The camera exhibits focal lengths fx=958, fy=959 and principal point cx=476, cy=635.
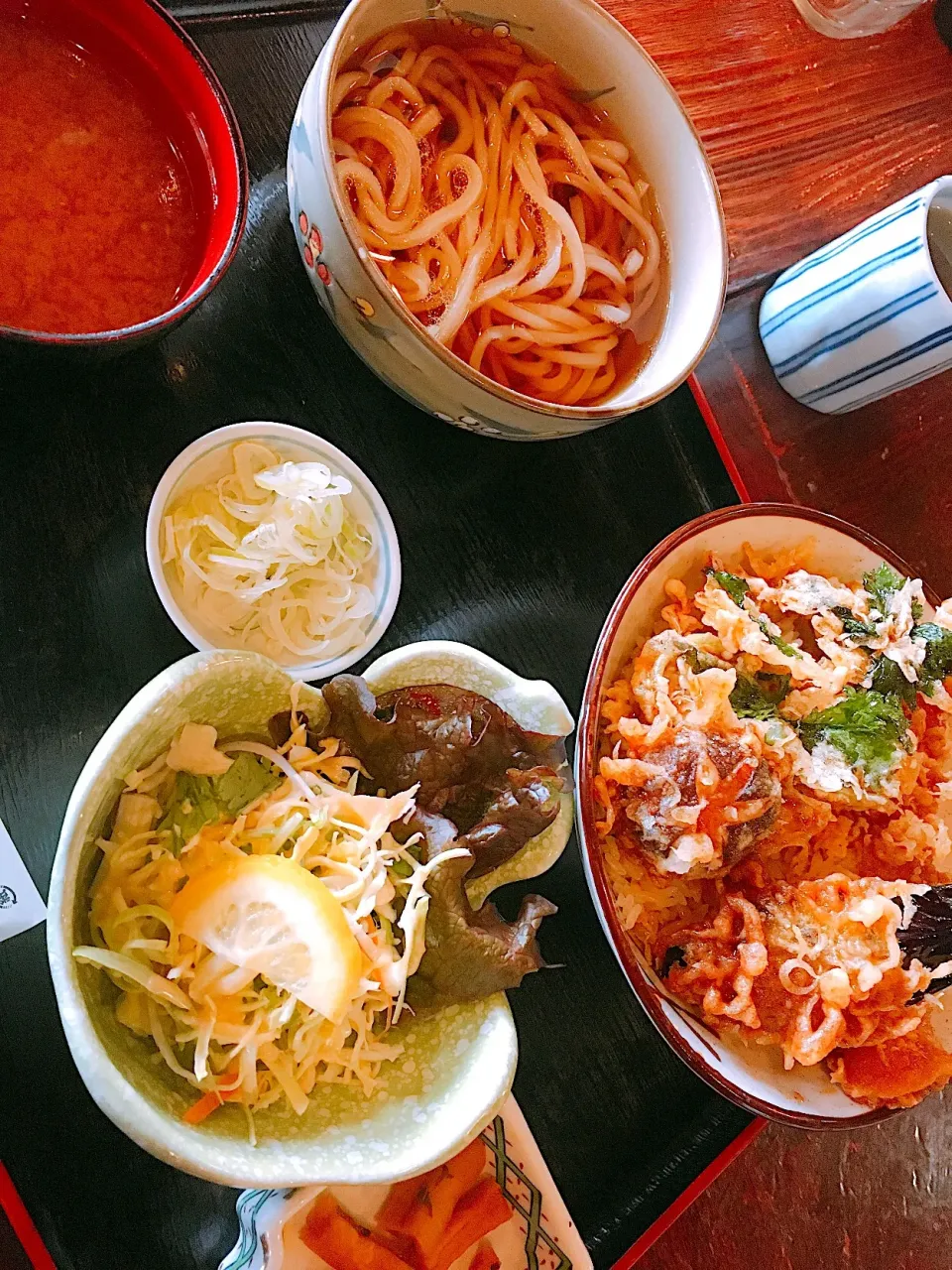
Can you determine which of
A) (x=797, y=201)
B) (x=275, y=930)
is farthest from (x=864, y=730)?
(x=797, y=201)

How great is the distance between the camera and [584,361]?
4.44 feet

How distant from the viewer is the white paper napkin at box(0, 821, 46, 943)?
1.00 meters

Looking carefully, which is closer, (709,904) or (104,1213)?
(104,1213)

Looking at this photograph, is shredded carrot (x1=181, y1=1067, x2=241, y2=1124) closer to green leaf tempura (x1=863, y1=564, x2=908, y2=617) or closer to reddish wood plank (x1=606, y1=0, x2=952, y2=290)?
green leaf tempura (x1=863, y1=564, x2=908, y2=617)

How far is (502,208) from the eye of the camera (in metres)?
1.32

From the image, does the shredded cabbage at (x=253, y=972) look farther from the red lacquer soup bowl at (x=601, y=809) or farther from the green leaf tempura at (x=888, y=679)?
the green leaf tempura at (x=888, y=679)

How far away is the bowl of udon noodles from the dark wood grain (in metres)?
0.14

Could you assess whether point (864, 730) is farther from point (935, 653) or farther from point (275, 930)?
point (275, 930)

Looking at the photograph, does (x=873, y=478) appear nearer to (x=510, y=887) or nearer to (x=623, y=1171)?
(x=510, y=887)

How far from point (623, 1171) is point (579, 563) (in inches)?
33.6

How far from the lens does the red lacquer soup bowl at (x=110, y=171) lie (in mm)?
1052

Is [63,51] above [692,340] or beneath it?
above

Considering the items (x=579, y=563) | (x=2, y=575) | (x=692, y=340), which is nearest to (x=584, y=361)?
(x=692, y=340)

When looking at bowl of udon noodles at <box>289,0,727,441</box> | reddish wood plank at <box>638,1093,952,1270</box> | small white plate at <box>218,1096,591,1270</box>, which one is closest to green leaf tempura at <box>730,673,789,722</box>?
bowl of udon noodles at <box>289,0,727,441</box>
